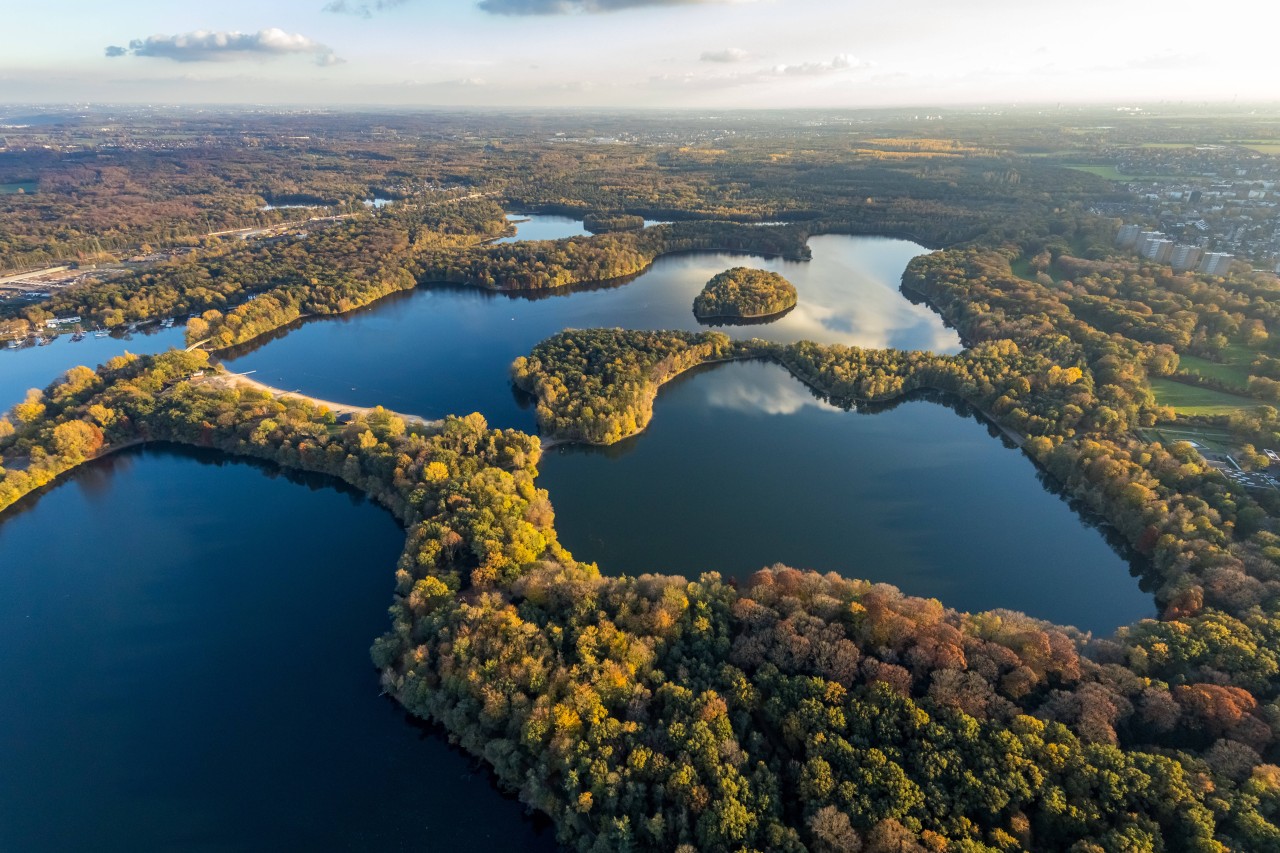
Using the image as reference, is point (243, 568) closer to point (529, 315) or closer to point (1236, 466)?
point (529, 315)

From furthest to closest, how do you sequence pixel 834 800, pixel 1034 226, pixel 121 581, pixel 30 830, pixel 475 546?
1. pixel 1034 226
2. pixel 121 581
3. pixel 475 546
4. pixel 30 830
5. pixel 834 800

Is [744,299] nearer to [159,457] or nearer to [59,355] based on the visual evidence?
[159,457]

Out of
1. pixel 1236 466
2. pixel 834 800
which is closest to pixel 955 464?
pixel 1236 466

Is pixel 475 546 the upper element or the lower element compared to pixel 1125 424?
lower

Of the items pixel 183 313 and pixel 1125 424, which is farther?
pixel 183 313

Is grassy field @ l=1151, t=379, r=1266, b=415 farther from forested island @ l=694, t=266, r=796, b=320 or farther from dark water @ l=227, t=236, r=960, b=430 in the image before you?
forested island @ l=694, t=266, r=796, b=320

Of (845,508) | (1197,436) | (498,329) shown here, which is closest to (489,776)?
(845,508)

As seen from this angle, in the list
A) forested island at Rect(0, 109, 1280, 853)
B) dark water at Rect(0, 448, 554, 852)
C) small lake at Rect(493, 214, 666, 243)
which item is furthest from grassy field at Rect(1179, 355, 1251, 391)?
small lake at Rect(493, 214, 666, 243)
